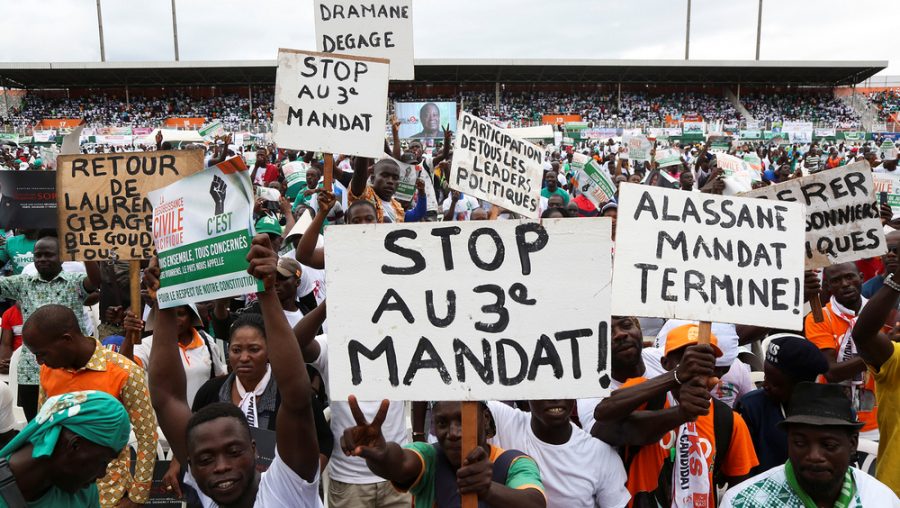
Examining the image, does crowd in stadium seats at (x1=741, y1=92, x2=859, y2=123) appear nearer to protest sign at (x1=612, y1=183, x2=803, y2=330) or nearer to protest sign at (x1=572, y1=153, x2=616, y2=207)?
protest sign at (x1=572, y1=153, x2=616, y2=207)

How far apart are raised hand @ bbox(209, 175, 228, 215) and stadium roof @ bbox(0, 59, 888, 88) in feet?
136

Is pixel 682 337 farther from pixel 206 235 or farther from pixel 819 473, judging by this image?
pixel 206 235

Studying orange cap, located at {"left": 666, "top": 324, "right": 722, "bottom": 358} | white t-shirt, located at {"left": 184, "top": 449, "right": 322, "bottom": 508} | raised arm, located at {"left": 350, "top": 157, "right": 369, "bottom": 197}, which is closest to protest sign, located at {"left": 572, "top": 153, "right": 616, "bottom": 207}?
raised arm, located at {"left": 350, "top": 157, "right": 369, "bottom": 197}

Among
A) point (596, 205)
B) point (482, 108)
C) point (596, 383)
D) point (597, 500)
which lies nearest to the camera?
point (596, 383)

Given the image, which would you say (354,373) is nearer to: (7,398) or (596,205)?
(7,398)

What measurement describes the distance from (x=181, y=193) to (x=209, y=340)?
1498 millimetres

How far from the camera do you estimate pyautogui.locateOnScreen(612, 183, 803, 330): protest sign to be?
2445 millimetres

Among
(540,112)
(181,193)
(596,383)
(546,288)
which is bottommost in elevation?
(596,383)

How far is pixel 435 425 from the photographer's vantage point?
2436 mm

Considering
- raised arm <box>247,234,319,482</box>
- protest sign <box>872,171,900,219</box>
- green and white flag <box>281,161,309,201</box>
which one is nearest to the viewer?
raised arm <box>247,234,319,482</box>

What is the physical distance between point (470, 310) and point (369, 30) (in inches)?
158

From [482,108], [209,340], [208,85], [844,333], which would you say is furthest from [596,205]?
[208,85]

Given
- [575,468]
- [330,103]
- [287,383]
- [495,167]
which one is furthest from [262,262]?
[495,167]

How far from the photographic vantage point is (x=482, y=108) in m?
47.3
